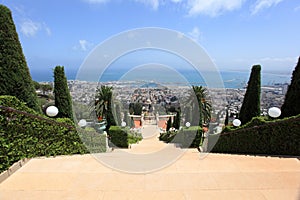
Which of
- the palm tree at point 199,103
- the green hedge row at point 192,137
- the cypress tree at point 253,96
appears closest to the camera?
the cypress tree at point 253,96

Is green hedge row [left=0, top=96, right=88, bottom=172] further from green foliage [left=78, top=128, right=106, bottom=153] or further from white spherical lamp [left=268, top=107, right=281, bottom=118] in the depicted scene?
white spherical lamp [left=268, top=107, right=281, bottom=118]

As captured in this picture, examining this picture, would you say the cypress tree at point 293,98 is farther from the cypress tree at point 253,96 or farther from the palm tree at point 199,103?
the palm tree at point 199,103

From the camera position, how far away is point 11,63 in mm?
4062

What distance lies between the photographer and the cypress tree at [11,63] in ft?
13.0

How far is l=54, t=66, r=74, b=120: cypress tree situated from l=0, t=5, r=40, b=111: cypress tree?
6.40 ft

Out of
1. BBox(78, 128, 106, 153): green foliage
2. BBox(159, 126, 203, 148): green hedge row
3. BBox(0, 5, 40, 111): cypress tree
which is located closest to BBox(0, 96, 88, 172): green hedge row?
BBox(78, 128, 106, 153): green foliage

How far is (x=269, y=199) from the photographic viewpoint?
200cm

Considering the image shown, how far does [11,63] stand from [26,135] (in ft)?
5.50

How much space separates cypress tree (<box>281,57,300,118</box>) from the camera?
4.80 metres

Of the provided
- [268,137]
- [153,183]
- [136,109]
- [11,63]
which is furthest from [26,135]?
[136,109]

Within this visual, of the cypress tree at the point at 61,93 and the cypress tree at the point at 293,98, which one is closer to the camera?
the cypress tree at the point at 293,98

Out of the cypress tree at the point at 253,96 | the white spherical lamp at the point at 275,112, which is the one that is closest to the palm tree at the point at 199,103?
the cypress tree at the point at 253,96

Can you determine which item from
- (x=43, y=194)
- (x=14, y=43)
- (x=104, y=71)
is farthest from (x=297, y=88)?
(x=14, y=43)

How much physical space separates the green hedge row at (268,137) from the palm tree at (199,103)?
6.41 meters
